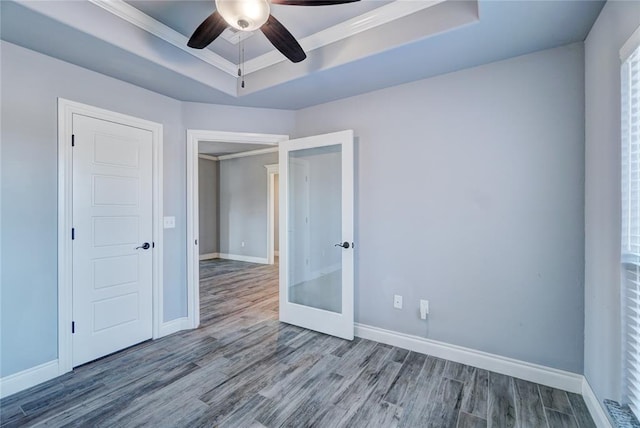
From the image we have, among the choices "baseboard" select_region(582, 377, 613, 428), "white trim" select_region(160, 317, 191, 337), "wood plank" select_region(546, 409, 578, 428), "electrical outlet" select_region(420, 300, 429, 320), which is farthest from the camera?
"white trim" select_region(160, 317, 191, 337)

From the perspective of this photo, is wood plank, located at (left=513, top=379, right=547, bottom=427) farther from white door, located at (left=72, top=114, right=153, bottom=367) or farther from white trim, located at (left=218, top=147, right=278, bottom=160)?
white trim, located at (left=218, top=147, right=278, bottom=160)

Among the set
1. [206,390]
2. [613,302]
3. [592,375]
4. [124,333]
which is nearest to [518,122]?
[613,302]

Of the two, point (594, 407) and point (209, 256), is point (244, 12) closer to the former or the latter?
point (594, 407)

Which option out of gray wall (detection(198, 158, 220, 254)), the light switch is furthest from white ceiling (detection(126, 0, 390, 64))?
gray wall (detection(198, 158, 220, 254))

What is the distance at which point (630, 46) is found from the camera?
1327 millimetres

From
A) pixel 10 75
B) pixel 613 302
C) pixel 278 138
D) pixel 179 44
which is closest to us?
pixel 613 302

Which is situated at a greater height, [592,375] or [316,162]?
[316,162]

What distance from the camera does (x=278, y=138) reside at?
3.42 m

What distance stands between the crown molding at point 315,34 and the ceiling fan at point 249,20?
57 centimetres

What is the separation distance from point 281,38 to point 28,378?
2.98 meters

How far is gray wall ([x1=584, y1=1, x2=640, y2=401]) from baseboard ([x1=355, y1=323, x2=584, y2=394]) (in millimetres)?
163

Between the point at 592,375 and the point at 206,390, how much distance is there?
8.48ft

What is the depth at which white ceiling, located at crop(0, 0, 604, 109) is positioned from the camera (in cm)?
178

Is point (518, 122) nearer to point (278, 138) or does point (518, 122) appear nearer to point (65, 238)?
point (278, 138)
